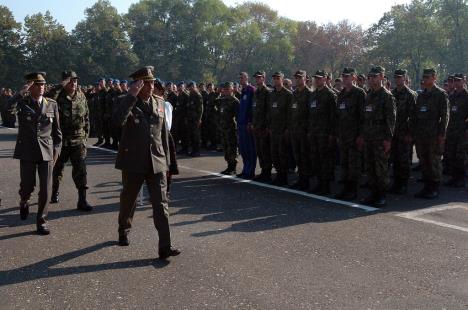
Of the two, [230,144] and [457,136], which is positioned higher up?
[457,136]

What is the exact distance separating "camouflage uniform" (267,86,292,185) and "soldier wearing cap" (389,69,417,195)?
2.02 m

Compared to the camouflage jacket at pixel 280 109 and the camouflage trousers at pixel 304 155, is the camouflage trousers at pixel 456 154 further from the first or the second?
the camouflage jacket at pixel 280 109

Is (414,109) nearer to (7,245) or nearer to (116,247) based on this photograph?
(116,247)

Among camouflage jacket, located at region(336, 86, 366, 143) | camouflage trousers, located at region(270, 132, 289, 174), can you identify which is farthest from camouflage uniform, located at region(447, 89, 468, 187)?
camouflage trousers, located at region(270, 132, 289, 174)

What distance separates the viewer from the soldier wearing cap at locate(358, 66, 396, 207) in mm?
7477

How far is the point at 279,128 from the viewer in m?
9.19

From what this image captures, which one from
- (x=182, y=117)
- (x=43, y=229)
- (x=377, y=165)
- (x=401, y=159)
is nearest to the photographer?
(x=43, y=229)

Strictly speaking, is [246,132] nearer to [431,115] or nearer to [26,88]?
[431,115]

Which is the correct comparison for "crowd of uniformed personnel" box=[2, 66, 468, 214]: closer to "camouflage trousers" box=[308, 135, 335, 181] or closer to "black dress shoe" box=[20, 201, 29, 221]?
"camouflage trousers" box=[308, 135, 335, 181]

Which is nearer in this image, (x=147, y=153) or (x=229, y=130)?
(x=147, y=153)

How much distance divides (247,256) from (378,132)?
3495 millimetres

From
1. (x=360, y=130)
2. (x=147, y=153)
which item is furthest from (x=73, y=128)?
(x=360, y=130)

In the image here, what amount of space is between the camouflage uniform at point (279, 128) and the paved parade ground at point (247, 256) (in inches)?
47.1

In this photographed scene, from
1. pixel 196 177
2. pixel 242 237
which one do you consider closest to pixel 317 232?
pixel 242 237
